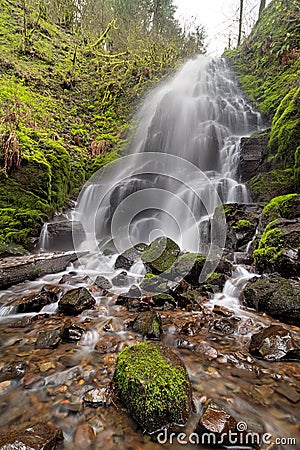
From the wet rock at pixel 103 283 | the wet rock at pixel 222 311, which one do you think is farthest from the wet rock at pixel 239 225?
the wet rock at pixel 103 283

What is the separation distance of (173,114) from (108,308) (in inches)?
436

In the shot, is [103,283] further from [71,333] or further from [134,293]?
[71,333]

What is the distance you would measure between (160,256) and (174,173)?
574cm

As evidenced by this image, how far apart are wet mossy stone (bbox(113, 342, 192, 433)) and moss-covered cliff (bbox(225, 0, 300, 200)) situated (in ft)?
24.2

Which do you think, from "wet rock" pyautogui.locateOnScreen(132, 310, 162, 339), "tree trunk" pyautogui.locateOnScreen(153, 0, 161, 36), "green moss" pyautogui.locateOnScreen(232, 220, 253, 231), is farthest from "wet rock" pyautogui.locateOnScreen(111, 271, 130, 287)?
"tree trunk" pyautogui.locateOnScreen(153, 0, 161, 36)

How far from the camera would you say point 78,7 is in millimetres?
16078

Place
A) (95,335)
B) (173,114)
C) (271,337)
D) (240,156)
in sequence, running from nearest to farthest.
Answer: (271,337)
(95,335)
(240,156)
(173,114)

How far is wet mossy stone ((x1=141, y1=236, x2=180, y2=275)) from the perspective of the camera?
509 cm

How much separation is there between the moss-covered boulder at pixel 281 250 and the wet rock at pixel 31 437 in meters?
4.27

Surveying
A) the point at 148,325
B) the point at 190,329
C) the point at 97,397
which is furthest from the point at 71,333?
the point at 190,329

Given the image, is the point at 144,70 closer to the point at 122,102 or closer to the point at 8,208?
the point at 122,102

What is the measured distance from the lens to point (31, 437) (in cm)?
156

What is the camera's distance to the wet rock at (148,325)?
122 inches

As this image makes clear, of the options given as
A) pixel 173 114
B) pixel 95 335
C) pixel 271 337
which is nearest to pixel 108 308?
pixel 95 335
